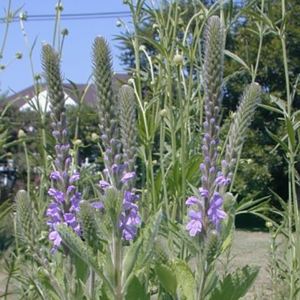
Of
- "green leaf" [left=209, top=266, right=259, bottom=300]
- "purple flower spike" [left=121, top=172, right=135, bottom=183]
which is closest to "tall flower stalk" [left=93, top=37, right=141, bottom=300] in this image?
"purple flower spike" [left=121, top=172, right=135, bottom=183]

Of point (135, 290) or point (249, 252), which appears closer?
point (135, 290)

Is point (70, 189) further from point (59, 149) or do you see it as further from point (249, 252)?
point (249, 252)

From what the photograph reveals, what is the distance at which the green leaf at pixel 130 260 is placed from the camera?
1.51 m

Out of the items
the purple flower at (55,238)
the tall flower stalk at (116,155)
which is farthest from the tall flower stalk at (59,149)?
the tall flower stalk at (116,155)

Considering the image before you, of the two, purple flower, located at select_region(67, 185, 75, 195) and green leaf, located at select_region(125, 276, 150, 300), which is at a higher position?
purple flower, located at select_region(67, 185, 75, 195)

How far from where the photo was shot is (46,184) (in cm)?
285

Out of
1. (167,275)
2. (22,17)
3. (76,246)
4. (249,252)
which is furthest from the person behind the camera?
(249,252)

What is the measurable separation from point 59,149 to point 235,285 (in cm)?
55

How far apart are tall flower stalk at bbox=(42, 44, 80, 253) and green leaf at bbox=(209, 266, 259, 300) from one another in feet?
1.26

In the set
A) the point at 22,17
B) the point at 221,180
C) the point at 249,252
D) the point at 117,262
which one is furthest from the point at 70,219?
the point at 249,252

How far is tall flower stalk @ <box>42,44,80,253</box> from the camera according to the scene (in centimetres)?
153

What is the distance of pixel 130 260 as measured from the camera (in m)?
1.52

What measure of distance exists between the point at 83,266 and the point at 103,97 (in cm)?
46

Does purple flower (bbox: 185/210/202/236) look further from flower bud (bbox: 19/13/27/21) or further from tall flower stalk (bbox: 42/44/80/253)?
flower bud (bbox: 19/13/27/21)
